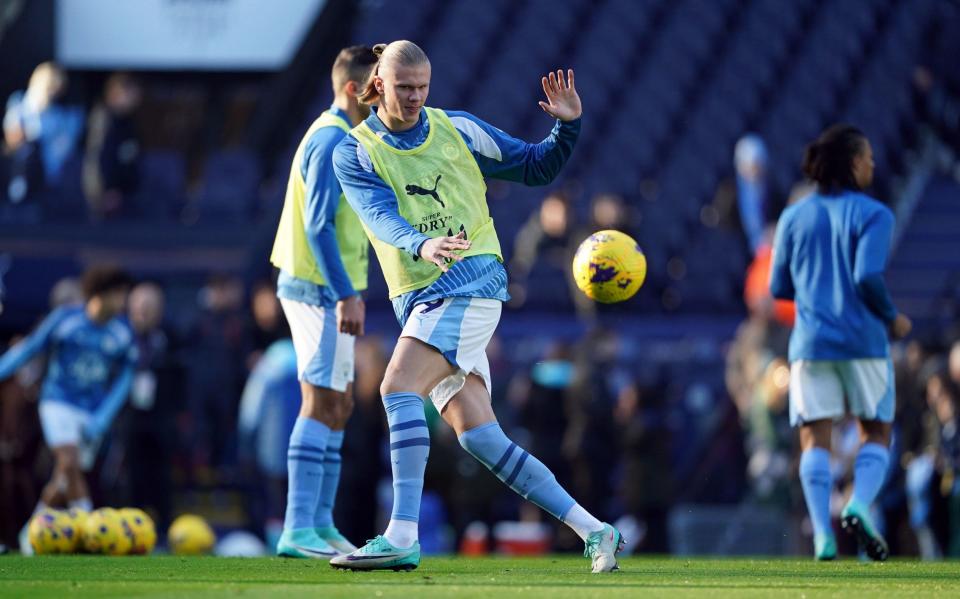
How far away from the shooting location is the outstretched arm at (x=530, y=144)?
22.6 ft

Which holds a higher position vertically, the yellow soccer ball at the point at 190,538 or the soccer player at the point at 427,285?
the soccer player at the point at 427,285

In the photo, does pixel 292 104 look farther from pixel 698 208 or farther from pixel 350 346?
pixel 350 346

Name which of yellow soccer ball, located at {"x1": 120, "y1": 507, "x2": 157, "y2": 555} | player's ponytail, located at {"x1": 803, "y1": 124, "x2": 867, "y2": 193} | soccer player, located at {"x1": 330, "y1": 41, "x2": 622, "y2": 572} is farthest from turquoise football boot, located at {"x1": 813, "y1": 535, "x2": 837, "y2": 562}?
yellow soccer ball, located at {"x1": 120, "y1": 507, "x2": 157, "y2": 555}

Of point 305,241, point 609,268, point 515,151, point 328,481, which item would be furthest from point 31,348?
point 609,268

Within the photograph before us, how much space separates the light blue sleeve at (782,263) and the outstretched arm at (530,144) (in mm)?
2212

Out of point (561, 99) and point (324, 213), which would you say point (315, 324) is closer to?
point (324, 213)

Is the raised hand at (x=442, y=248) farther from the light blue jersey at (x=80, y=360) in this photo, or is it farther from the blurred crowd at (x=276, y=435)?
the blurred crowd at (x=276, y=435)

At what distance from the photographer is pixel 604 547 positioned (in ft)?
21.9

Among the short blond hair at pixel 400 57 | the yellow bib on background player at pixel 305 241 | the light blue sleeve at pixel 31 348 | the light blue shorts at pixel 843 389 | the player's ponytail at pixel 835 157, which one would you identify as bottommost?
the light blue shorts at pixel 843 389

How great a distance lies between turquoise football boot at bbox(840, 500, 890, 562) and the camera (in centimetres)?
823

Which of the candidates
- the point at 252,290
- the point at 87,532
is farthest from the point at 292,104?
the point at 87,532

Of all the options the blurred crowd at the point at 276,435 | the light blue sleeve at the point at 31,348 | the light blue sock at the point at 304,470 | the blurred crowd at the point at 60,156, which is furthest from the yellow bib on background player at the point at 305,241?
the blurred crowd at the point at 60,156

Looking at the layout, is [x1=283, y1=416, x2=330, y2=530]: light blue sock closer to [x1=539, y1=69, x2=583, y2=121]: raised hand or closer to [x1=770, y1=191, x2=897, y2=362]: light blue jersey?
[x1=539, y1=69, x2=583, y2=121]: raised hand

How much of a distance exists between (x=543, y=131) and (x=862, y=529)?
12311mm
